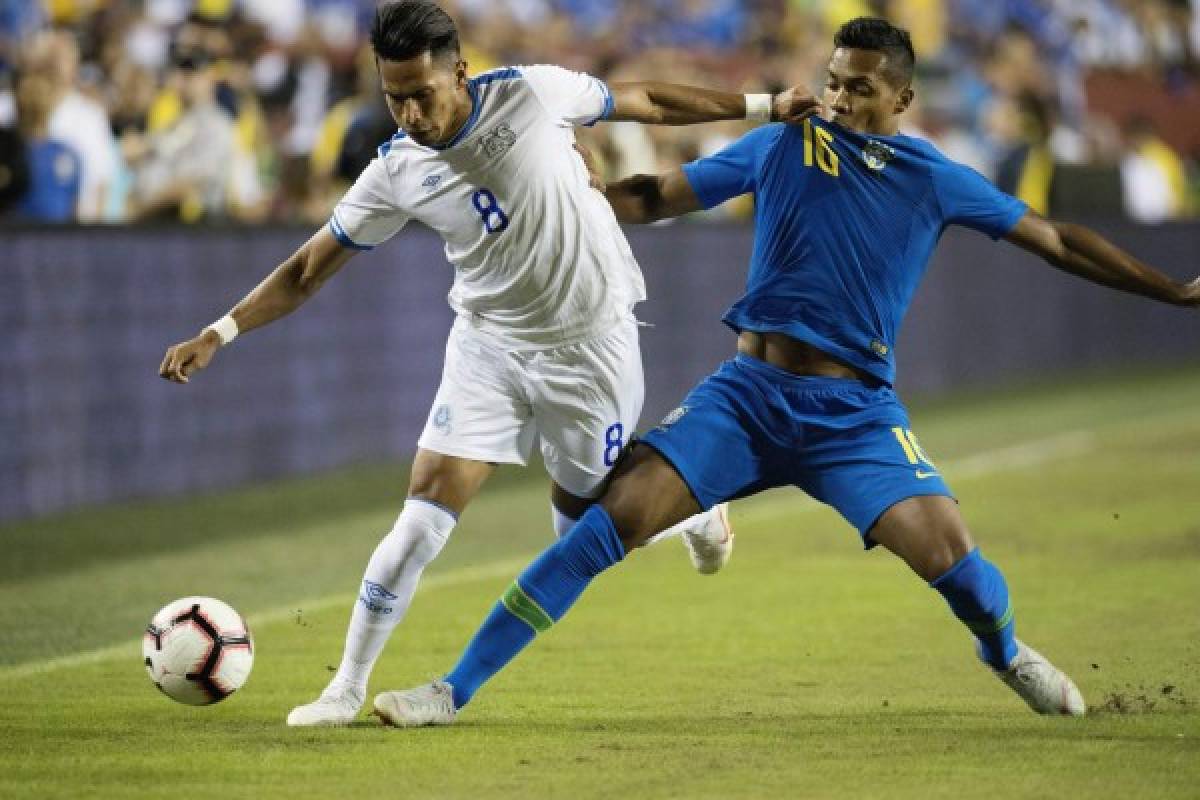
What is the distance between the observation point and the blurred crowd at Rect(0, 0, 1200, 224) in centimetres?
1295

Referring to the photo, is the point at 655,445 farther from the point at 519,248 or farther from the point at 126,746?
the point at 126,746

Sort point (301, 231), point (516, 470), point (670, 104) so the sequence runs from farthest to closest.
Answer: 1. point (516, 470)
2. point (301, 231)
3. point (670, 104)

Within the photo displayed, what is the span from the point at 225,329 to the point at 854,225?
6.37 feet

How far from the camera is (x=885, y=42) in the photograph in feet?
21.8

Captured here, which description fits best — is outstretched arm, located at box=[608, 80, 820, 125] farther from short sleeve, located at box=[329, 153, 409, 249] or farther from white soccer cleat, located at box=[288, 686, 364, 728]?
white soccer cleat, located at box=[288, 686, 364, 728]

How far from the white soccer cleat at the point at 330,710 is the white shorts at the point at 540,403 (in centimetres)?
79

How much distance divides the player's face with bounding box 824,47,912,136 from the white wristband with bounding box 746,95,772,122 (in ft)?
0.68

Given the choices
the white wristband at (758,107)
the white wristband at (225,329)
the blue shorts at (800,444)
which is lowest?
the blue shorts at (800,444)

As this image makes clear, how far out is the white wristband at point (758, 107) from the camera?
6586mm

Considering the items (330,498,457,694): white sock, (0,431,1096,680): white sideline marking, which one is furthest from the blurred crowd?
(330,498,457,694): white sock

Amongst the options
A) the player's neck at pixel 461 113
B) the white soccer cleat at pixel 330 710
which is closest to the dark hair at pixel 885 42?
the player's neck at pixel 461 113

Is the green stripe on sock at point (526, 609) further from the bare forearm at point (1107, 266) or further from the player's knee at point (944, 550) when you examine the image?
the bare forearm at point (1107, 266)

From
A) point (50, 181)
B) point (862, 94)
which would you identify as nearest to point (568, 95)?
point (862, 94)

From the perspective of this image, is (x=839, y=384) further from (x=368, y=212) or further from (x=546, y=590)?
(x=368, y=212)
